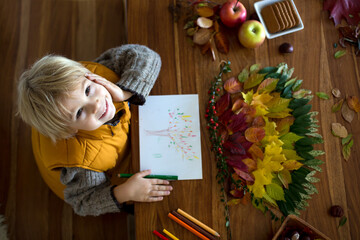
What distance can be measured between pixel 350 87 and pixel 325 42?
7.0 inches

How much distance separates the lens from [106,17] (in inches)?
57.1

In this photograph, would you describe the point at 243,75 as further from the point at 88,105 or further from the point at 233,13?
the point at 88,105

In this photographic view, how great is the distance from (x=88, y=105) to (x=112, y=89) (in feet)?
0.37

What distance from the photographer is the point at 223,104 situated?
0.91m

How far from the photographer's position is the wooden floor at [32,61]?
48.3 inches

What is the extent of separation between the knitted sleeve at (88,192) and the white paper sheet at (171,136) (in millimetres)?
148

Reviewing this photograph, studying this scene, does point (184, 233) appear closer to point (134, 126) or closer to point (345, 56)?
point (134, 126)

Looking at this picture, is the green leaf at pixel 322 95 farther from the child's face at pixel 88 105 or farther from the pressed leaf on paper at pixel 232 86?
the child's face at pixel 88 105

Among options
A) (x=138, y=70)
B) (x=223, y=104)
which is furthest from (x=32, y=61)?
(x=223, y=104)

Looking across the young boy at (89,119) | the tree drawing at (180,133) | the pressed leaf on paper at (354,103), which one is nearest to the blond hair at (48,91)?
the young boy at (89,119)

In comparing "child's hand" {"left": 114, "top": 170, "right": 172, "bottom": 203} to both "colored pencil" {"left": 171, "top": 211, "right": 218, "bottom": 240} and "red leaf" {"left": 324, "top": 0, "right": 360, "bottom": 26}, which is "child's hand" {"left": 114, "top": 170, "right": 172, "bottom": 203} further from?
"red leaf" {"left": 324, "top": 0, "right": 360, "bottom": 26}

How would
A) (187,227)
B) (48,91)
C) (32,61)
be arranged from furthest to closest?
(32,61) → (187,227) → (48,91)

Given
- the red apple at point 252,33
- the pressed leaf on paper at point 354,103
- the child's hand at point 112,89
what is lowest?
the pressed leaf on paper at point 354,103

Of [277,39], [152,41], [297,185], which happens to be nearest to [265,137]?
[297,185]
